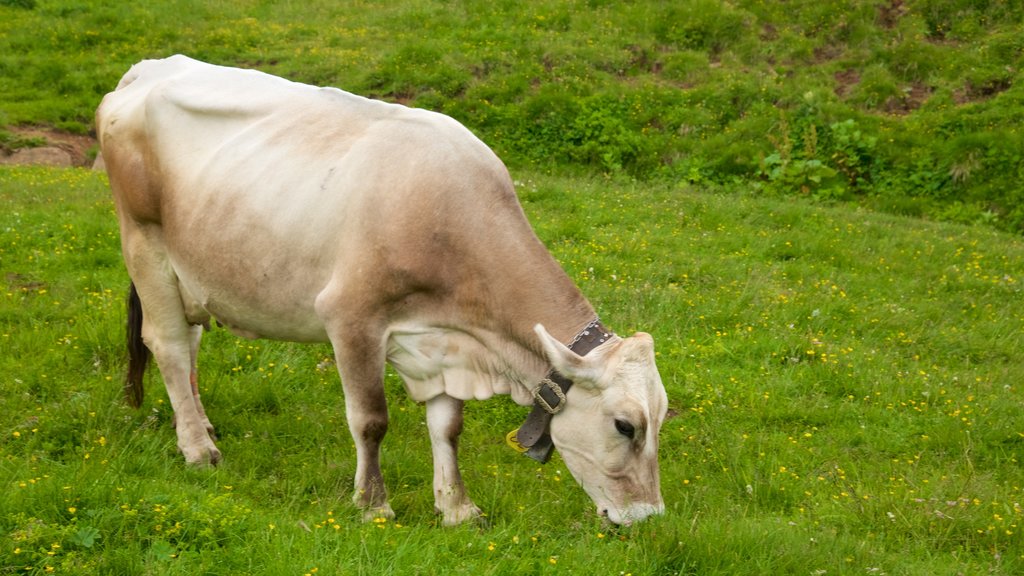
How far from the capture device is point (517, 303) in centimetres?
507

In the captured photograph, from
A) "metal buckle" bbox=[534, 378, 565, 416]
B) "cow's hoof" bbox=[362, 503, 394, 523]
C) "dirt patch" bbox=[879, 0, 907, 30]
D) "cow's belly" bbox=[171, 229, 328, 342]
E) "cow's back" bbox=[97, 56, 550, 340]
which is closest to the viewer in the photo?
"metal buckle" bbox=[534, 378, 565, 416]

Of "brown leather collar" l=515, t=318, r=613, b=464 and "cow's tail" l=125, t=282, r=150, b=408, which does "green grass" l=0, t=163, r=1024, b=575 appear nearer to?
"cow's tail" l=125, t=282, r=150, b=408

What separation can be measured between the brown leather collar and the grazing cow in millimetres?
10

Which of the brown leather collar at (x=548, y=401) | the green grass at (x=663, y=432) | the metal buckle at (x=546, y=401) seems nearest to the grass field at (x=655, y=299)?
the green grass at (x=663, y=432)

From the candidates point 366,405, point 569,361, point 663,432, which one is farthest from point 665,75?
point 569,361

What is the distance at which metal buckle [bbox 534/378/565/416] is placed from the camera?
197 inches

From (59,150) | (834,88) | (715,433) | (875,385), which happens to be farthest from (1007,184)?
(59,150)

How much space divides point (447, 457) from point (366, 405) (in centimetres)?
55

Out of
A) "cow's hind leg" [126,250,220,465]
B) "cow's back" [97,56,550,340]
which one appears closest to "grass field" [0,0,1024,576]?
"cow's hind leg" [126,250,220,465]

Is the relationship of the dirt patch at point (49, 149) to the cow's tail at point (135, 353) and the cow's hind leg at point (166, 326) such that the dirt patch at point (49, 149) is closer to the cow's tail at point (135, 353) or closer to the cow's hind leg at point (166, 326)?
the cow's tail at point (135, 353)

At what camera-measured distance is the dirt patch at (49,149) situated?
15820 mm

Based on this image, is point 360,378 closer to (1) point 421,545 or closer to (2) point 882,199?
(1) point 421,545

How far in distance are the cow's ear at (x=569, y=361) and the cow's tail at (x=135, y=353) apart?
10.3 feet

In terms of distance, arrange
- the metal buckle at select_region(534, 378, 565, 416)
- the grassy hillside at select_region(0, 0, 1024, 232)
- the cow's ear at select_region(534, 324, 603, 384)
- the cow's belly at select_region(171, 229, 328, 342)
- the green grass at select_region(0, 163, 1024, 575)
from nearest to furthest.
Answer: the green grass at select_region(0, 163, 1024, 575) → the cow's ear at select_region(534, 324, 603, 384) → the metal buckle at select_region(534, 378, 565, 416) → the cow's belly at select_region(171, 229, 328, 342) → the grassy hillside at select_region(0, 0, 1024, 232)
